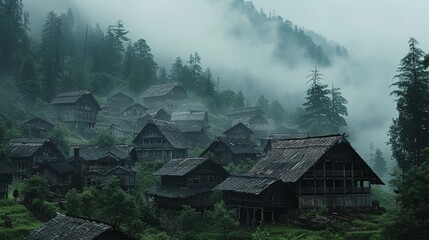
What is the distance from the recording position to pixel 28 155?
78.6 m

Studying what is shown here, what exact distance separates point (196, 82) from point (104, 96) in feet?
92.9

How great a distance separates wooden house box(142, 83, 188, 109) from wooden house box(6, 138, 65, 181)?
160ft

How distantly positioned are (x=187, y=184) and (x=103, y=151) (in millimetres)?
17638

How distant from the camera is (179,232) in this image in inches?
2459

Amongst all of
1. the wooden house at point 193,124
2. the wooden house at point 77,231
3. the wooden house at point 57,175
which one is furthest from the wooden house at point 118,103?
the wooden house at point 77,231

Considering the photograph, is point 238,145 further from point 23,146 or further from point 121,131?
point 23,146

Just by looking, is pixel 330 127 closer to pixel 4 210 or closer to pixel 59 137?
pixel 59 137

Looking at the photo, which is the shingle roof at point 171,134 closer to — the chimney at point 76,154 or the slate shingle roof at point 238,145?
the slate shingle roof at point 238,145

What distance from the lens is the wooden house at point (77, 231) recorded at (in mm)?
33531

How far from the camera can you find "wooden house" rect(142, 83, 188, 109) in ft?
419

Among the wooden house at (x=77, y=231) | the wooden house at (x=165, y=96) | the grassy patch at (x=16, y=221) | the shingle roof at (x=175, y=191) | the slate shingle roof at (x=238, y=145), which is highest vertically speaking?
the wooden house at (x=165, y=96)

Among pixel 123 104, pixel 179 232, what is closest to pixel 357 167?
pixel 179 232

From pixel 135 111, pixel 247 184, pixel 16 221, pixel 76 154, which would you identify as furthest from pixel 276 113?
pixel 16 221

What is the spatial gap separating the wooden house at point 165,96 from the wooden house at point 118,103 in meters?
5.17
